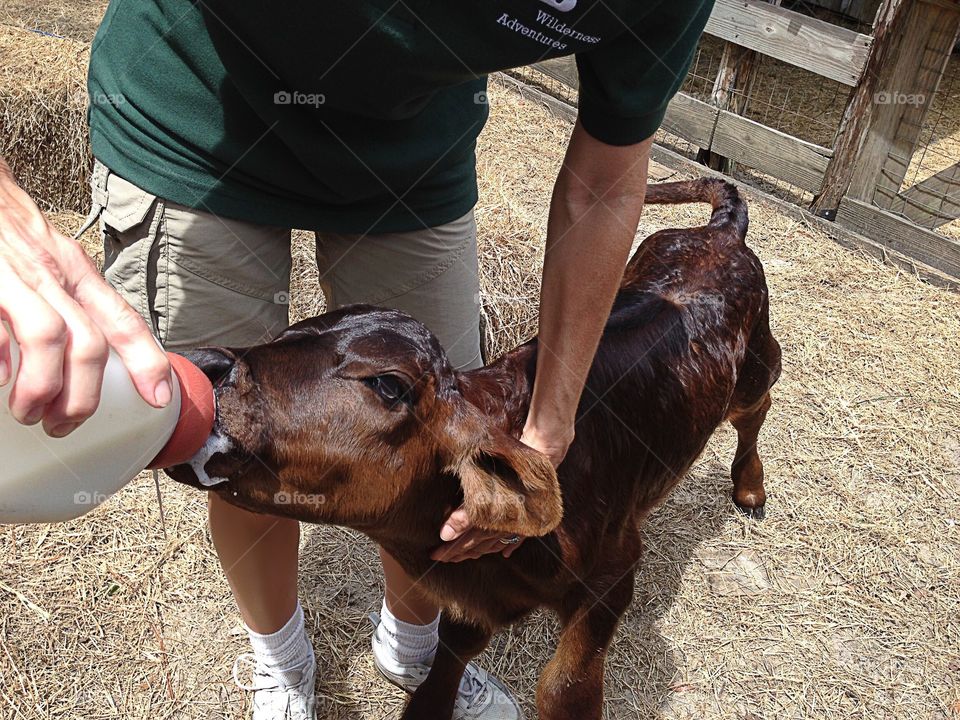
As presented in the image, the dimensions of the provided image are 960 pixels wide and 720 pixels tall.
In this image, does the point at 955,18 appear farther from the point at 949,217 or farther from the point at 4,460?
the point at 4,460

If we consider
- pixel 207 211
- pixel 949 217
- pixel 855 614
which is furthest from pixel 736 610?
pixel 949 217

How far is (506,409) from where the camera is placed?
2.66 m

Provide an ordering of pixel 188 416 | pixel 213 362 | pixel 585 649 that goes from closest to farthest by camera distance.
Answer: pixel 188 416, pixel 213 362, pixel 585 649

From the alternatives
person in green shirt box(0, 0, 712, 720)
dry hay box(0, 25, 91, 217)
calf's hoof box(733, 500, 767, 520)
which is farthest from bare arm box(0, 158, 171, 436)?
dry hay box(0, 25, 91, 217)

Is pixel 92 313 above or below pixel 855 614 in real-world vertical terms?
above

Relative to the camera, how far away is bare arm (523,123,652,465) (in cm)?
224

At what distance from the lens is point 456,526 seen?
88.7 inches

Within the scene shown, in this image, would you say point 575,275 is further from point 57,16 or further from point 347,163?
point 57,16

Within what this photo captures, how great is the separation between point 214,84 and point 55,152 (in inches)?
204

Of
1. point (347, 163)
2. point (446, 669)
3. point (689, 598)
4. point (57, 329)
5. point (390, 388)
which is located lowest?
point (689, 598)

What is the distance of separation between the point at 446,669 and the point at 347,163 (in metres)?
1.94

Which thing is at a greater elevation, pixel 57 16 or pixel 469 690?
pixel 57 16

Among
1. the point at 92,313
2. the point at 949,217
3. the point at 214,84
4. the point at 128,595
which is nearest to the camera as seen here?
the point at 92,313

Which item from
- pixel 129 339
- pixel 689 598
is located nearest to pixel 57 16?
pixel 689 598
